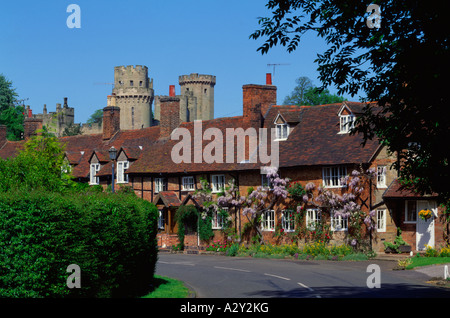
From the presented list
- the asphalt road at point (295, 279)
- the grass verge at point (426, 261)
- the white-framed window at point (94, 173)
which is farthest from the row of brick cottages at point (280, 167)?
the asphalt road at point (295, 279)

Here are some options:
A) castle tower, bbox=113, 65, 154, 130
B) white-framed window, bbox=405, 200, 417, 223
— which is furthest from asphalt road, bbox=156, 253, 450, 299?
castle tower, bbox=113, 65, 154, 130

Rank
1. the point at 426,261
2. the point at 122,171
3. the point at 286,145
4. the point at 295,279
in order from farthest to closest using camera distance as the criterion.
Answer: the point at 122,171, the point at 286,145, the point at 426,261, the point at 295,279

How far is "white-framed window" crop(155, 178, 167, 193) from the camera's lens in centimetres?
5062

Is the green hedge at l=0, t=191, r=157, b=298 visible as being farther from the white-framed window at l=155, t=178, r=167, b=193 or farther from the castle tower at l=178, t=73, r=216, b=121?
the castle tower at l=178, t=73, r=216, b=121

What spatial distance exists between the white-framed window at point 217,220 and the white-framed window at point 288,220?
4649mm

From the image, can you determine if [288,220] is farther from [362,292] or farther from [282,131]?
[362,292]

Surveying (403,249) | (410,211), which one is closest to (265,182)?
(410,211)

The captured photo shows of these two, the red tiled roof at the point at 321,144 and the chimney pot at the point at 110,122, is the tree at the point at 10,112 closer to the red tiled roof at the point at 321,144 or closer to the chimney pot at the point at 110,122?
the chimney pot at the point at 110,122

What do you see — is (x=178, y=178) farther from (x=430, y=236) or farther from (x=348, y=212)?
(x=430, y=236)

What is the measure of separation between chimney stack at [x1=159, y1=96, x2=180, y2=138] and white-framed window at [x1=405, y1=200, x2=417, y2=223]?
67.3 feet

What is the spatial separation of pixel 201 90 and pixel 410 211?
11019 cm

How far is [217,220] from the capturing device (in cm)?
4603
